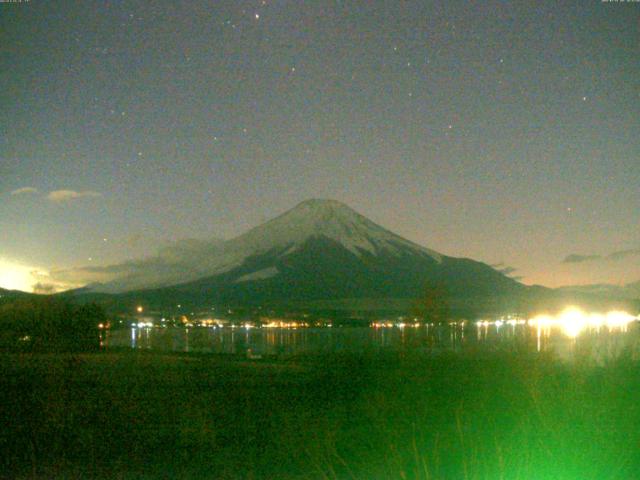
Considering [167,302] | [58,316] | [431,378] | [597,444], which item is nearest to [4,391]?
[431,378]

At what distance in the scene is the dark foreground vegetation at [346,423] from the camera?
8805 millimetres

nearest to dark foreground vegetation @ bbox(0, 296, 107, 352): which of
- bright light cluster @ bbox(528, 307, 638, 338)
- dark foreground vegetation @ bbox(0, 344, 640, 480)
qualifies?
dark foreground vegetation @ bbox(0, 344, 640, 480)

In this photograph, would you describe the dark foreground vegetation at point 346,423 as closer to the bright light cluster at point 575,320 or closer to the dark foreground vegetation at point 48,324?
the dark foreground vegetation at point 48,324

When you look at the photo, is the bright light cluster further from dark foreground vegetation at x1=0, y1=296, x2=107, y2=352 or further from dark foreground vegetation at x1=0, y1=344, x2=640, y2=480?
dark foreground vegetation at x1=0, y1=344, x2=640, y2=480

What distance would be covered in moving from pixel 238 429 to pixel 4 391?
629cm

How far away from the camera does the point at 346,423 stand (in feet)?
40.4

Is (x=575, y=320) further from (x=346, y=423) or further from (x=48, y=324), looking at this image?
(x=346, y=423)

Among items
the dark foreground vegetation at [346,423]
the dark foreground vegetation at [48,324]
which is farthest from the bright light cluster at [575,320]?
the dark foreground vegetation at [346,423]

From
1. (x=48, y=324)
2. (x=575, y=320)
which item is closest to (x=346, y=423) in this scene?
(x=48, y=324)

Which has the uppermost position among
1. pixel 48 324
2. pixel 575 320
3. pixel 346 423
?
pixel 48 324

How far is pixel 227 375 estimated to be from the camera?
835 inches

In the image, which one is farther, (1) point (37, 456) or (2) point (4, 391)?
(2) point (4, 391)

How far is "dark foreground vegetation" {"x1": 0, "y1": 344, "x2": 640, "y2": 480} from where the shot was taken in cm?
880

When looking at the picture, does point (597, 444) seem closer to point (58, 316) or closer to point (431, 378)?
point (431, 378)
